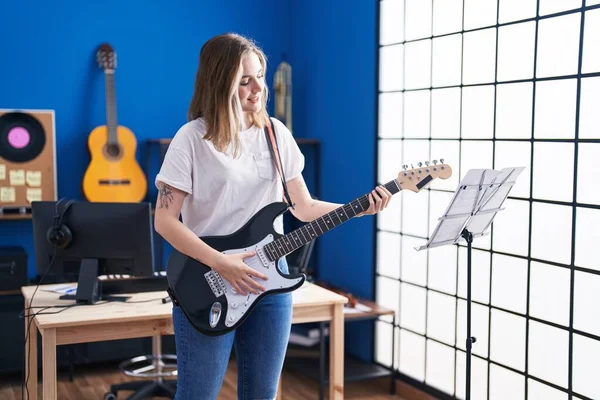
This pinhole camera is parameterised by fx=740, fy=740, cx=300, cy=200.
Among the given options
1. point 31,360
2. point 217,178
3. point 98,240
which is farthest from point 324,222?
point 31,360

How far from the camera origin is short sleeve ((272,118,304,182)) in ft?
7.53

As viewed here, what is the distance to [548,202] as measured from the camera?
10.0ft

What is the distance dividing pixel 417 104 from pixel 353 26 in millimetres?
750

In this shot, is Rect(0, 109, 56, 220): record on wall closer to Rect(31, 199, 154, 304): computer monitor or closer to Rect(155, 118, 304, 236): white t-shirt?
Rect(31, 199, 154, 304): computer monitor

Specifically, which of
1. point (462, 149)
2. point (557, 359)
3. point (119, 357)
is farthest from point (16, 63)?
point (557, 359)

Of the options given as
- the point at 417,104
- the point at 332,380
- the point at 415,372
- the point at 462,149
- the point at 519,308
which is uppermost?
the point at 417,104

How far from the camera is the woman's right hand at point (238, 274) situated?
215 cm

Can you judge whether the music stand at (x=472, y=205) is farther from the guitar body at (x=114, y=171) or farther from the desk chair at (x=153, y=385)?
the guitar body at (x=114, y=171)

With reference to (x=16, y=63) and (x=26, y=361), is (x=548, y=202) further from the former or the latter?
(x=16, y=63)

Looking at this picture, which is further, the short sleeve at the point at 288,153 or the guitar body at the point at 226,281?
the short sleeve at the point at 288,153

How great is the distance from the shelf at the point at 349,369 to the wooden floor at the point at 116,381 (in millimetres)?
81

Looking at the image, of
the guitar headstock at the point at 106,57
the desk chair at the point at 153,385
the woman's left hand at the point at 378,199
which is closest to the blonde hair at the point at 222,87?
the woman's left hand at the point at 378,199

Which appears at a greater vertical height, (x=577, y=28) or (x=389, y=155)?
(x=577, y=28)

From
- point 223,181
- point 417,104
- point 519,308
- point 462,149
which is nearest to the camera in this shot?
point 223,181
